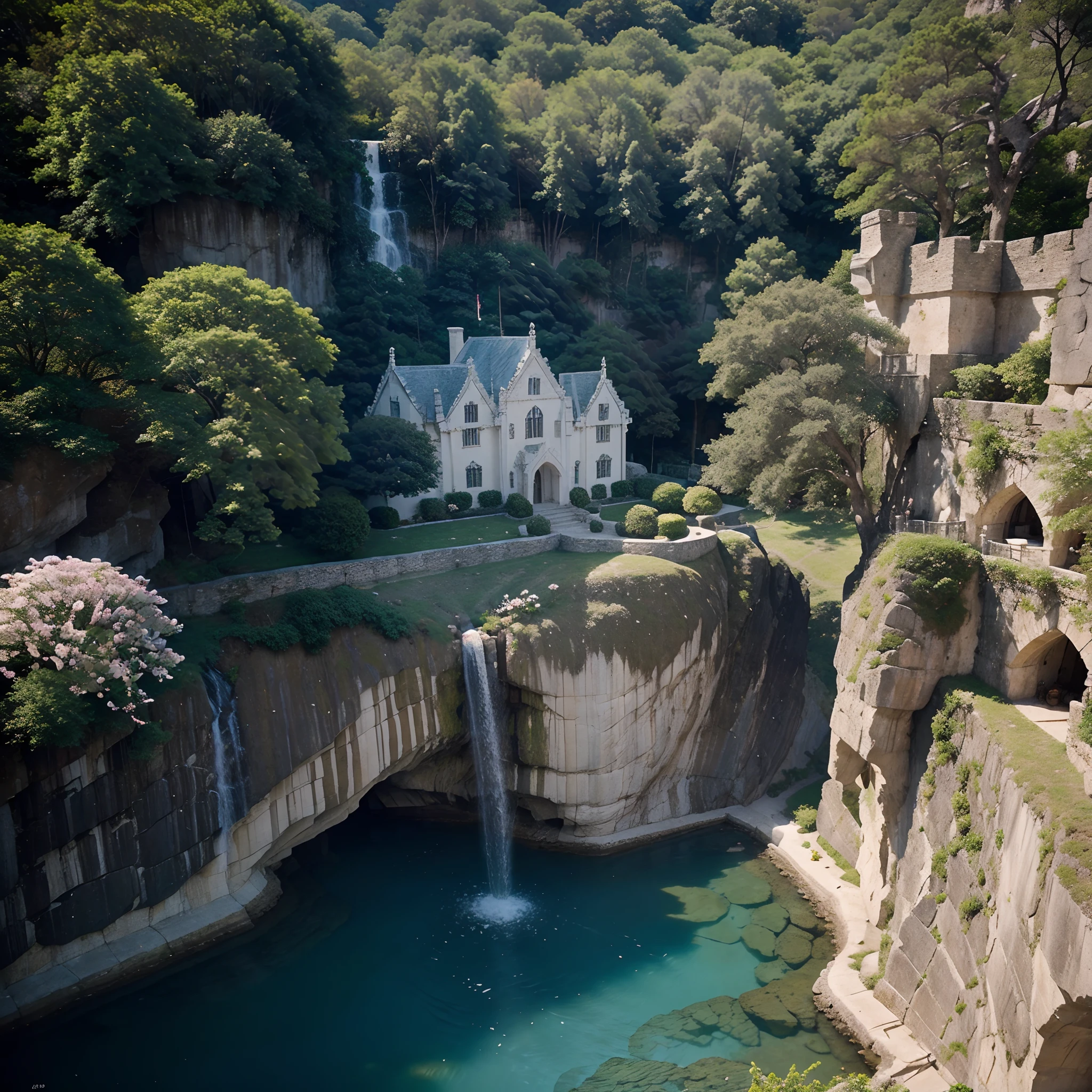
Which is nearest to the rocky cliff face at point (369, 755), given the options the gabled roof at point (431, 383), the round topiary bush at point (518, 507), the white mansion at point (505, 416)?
the round topiary bush at point (518, 507)

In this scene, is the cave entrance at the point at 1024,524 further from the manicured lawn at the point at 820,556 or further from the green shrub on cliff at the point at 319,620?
the green shrub on cliff at the point at 319,620

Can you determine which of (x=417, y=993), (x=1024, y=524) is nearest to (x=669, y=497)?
(x=1024, y=524)

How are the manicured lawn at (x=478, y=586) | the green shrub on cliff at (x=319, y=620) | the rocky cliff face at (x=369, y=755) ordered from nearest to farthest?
the rocky cliff face at (x=369, y=755)
the green shrub on cliff at (x=319, y=620)
the manicured lawn at (x=478, y=586)

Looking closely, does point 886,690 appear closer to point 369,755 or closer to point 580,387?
point 369,755

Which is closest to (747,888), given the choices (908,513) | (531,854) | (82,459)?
(531,854)

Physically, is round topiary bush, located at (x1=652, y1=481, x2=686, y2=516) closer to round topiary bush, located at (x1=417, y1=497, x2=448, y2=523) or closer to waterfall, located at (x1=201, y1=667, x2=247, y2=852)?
round topiary bush, located at (x1=417, y1=497, x2=448, y2=523)

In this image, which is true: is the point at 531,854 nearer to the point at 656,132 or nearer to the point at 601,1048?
the point at 601,1048
